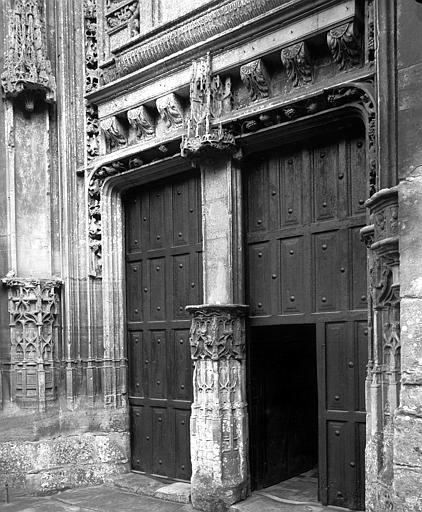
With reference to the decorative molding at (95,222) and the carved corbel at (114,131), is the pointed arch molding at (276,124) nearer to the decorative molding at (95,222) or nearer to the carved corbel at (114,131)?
the decorative molding at (95,222)

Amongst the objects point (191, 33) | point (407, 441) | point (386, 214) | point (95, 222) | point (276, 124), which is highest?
point (191, 33)

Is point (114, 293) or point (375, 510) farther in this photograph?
point (114, 293)

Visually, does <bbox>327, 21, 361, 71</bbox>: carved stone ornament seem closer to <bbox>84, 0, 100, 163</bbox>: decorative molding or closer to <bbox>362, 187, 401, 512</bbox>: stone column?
<bbox>362, 187, 401, 512</bbox>: stone column

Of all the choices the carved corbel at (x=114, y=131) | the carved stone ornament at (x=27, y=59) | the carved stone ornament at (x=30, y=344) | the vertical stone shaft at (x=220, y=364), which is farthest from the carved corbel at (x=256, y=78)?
the carved stone ornament at (x=30, y=344)

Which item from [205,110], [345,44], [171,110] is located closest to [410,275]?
[345,44]

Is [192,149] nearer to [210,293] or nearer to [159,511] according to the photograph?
[210,293]

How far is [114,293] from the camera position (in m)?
7.50

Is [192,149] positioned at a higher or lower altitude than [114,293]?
higher

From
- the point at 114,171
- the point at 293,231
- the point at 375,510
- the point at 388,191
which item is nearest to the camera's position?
the point at 388,191

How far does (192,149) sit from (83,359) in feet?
9.90

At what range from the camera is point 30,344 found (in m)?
7.20

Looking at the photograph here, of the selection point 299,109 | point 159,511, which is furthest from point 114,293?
point 299,109

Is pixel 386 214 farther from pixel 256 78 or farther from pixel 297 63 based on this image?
pixel 256 78

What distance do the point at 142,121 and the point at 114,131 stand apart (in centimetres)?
50
